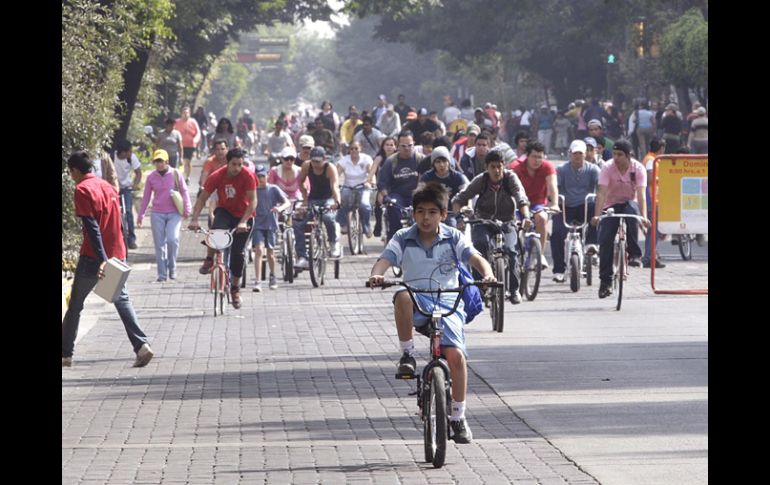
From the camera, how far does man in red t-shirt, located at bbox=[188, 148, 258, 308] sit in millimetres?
18188

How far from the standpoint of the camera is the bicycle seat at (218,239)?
17.9 m

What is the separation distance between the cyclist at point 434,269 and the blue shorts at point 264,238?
10780 mm

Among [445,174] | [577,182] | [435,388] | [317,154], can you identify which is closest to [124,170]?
[317,154]

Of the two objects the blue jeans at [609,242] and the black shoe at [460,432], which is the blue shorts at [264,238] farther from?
the black shoe at [460,432]

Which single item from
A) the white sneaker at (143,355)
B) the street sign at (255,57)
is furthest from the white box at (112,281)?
the street sign at (255,57)

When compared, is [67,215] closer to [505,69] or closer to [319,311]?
[319,311]

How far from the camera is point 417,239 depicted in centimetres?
973

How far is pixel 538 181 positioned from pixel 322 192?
3695 mm

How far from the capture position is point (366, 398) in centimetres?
1187

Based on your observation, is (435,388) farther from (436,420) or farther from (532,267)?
(532,267)

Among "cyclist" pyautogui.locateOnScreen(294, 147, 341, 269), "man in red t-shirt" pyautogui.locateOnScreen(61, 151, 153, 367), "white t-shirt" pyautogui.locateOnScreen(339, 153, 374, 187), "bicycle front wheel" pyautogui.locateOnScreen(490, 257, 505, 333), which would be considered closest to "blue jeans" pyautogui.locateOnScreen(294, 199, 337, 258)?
"cyclist" pyautogui.locateOnScreen(294, 147, 341, 269)
